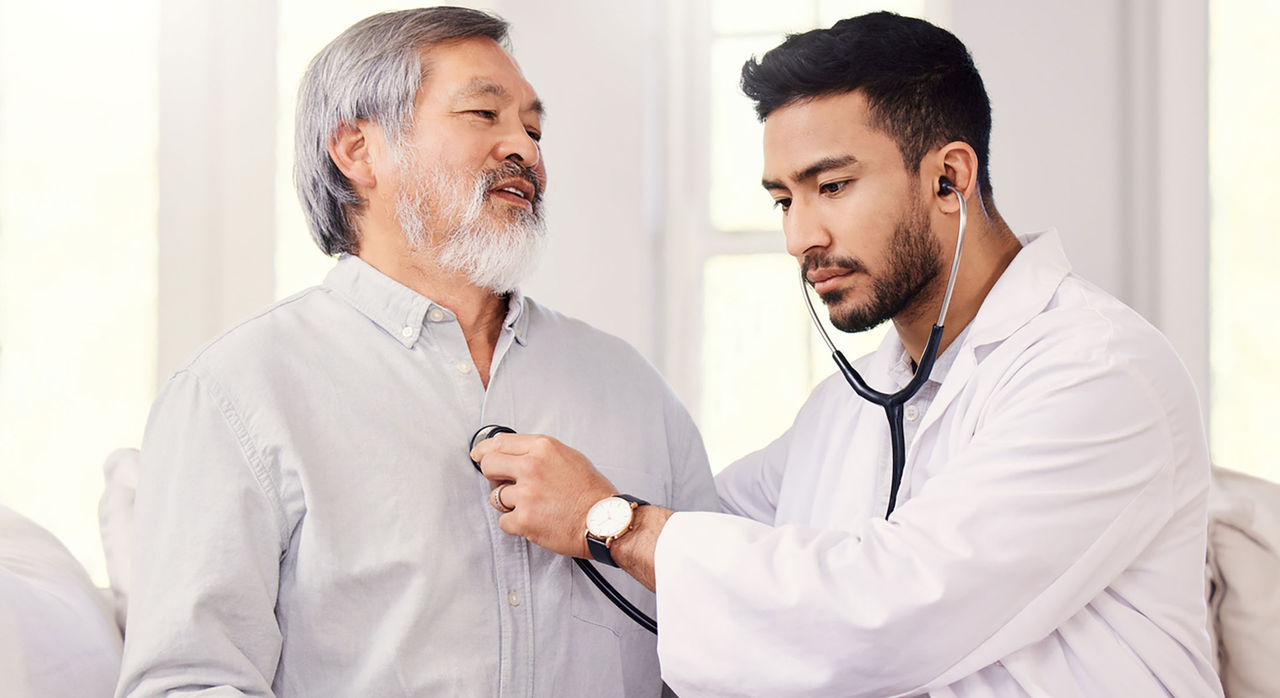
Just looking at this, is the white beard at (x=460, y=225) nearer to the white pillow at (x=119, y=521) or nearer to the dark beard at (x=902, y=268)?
the dark beard at (x=902, y=268)

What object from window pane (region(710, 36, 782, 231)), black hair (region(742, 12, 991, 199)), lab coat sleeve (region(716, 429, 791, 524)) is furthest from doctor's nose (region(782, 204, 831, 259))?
window pane (region(710, 36, 782, 231))

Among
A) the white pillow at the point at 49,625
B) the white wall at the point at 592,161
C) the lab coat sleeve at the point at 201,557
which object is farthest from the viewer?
the white wall at the point at 592,161

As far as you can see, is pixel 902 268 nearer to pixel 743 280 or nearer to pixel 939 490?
pixel 939 490

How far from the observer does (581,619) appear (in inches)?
54.9

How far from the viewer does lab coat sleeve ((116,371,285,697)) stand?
1.12 metres

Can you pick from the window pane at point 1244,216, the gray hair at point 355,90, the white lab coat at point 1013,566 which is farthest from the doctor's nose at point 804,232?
the window pane at point 1244,216

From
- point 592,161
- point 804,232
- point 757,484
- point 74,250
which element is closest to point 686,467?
point 757,484

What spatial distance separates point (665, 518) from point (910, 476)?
0.37 metres

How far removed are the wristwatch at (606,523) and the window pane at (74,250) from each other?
155 centimetres

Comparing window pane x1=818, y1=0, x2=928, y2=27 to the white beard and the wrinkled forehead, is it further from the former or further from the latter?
the white beard

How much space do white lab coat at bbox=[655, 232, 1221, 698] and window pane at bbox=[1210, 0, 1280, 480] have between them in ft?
3.72

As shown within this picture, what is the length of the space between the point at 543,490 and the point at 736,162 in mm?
1320

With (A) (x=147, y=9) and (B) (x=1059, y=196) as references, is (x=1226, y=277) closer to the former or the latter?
(B) (x=1059, y=196)

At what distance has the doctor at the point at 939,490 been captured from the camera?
1145 mm
